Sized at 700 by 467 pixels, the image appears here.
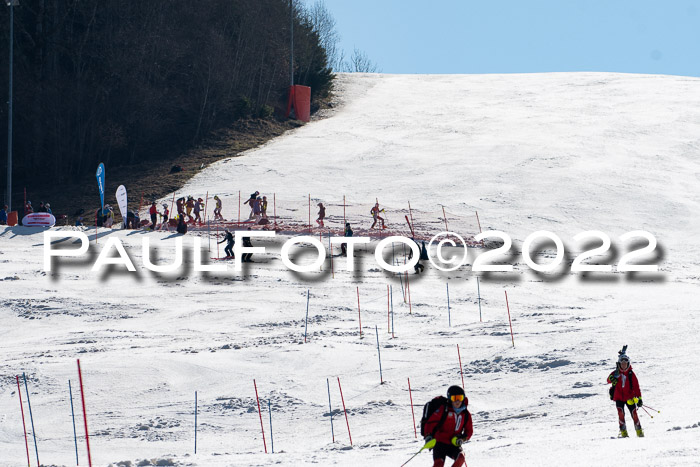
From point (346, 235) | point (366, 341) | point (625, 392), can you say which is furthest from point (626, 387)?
point (346, 235)

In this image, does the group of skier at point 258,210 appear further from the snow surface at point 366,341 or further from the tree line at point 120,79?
the tree line at point 120,79

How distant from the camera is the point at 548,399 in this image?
14.4 metres

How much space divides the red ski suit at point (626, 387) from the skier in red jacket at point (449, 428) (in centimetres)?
315

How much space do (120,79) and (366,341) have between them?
111 feet

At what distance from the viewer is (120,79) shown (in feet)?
159

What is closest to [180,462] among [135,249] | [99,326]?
[99,326]

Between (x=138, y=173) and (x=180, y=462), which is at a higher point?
(x=138, y=173)

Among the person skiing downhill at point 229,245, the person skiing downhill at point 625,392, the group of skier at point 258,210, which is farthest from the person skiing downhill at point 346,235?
the person skiing downhill at point 625,392

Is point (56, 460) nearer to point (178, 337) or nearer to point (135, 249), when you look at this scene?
point (178, 337)

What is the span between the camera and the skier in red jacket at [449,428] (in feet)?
28.6

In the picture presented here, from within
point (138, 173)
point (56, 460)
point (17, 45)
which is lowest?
point (56, 460)

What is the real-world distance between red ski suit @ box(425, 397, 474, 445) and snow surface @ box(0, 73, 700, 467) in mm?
1162

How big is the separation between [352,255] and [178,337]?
9.92 metres

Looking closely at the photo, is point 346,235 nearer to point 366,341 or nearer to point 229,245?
point 229,245
